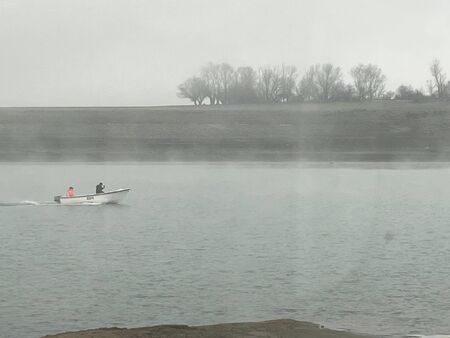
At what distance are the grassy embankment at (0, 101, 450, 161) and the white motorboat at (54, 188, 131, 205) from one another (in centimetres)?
2755

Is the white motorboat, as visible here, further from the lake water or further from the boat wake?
the boat wake

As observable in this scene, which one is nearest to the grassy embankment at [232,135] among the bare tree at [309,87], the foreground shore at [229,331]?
the bare tree at [309,87]

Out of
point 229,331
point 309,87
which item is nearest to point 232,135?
point 309,87

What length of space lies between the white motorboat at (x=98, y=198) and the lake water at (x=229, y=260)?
1.71 ft

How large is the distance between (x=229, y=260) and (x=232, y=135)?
57882 millimetres

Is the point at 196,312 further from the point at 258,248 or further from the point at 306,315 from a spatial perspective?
the point at 258,248

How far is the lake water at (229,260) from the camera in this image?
768 inches

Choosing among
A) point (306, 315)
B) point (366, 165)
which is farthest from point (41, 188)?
point (306, 315)

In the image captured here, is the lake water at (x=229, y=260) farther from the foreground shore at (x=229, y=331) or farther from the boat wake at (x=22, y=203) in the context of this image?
the foreground shore at (x=229, y=331)

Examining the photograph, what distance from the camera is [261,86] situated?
5338 cm

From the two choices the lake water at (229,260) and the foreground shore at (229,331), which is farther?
the lake water at (229,260)

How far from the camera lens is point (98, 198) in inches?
2009

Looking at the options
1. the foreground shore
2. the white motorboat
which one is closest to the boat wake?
the white motorboat

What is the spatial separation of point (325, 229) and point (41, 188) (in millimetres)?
32882
